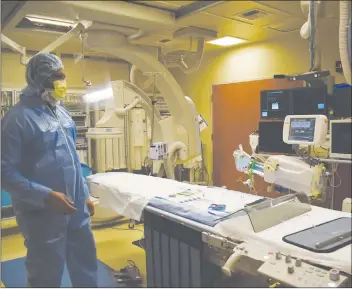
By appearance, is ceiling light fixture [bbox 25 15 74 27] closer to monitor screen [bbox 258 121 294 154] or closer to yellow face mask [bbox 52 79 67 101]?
yellow face mask [bbox 52 79 67 101]

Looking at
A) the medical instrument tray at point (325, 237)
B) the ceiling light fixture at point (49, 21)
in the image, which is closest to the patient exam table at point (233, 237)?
the medical instrument tray at point (325, 237)

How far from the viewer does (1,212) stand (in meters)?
0.92

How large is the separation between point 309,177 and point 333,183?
11cm

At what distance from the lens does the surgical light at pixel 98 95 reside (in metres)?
0.96

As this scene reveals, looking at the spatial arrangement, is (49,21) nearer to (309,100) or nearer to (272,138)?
(309,100)

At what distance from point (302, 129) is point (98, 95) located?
643 millimetres

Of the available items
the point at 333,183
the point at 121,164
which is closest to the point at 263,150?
the point at 333,183

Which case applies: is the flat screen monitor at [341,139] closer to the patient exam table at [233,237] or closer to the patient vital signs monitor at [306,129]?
the patient vital signs monitor at [306,129]

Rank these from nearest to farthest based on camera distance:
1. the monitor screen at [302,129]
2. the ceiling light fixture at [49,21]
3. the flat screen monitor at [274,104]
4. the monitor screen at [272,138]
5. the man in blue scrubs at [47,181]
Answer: the ceiling light fixture at [49,21] → the man in blue scrubs at [47,181] → the monitor screen at [302,129] → the flat screen monitor at [274,104] → the monitor screen at [272,138]

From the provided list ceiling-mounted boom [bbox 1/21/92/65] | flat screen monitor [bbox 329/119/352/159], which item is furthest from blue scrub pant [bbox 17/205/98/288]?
flat screen monitor [bbox 329/119/352/159]

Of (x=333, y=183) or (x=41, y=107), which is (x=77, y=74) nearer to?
(x=41, y=107)

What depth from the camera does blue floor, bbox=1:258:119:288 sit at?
0.95 metres

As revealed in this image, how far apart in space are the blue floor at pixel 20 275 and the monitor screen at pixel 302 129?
742 millimetres

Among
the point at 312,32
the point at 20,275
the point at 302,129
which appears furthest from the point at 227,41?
the point at 20,275
